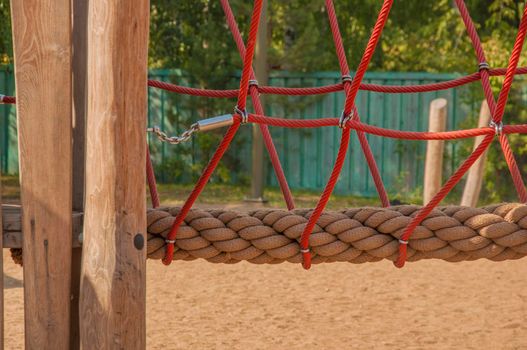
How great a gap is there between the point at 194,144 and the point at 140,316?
1018 cm

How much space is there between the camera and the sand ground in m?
4.68

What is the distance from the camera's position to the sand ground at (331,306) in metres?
4.68

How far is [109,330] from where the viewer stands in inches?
92.5

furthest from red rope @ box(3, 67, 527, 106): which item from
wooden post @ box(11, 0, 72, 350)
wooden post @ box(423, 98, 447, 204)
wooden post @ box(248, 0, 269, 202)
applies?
wooden post @ box(248, 0, 269, 202)

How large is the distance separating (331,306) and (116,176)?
129 inches

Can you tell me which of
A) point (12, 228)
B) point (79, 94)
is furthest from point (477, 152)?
point (12, 228)

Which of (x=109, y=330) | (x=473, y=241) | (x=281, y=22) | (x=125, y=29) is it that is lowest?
(x=109, y=330)

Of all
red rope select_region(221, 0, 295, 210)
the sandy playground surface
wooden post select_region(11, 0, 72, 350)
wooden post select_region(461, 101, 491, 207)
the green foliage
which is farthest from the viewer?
the green foliage

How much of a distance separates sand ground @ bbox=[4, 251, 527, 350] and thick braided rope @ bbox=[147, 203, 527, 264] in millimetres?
1858

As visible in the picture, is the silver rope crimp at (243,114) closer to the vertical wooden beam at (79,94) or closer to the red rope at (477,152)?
the vertical wooden beam at (79,94)

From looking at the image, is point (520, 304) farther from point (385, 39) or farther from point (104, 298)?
point (385, 39)

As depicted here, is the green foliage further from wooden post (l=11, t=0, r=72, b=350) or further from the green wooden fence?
wooden post (l=11, t=0, r=72, b=350)

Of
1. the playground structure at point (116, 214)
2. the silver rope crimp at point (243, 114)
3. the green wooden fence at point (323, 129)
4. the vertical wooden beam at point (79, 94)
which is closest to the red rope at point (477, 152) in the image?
the playground structure at point (116, 214)

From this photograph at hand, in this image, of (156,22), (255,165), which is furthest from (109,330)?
(156,22)
